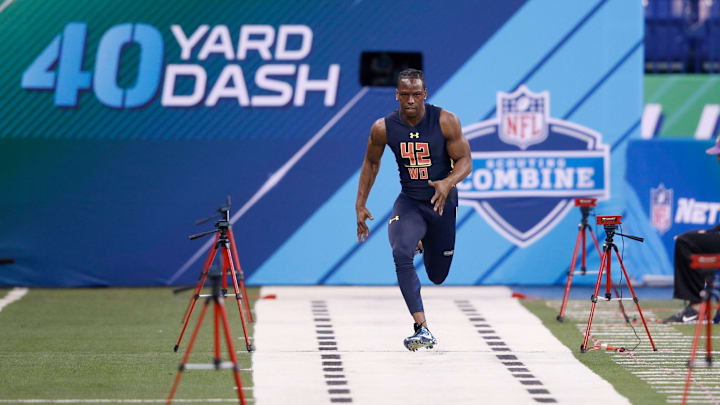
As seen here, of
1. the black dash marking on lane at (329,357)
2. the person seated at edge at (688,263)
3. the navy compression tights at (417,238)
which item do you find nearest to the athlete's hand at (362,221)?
the navy compression tights at (417,238)

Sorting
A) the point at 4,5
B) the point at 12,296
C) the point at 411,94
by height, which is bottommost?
the point at 12,296

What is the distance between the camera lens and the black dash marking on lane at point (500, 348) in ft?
23.0

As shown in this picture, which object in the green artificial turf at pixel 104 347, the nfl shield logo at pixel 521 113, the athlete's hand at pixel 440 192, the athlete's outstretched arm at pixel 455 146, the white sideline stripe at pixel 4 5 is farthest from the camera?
the nfl shield logo at pixel 521 113

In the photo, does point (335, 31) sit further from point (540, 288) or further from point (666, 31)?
point (666, 31)

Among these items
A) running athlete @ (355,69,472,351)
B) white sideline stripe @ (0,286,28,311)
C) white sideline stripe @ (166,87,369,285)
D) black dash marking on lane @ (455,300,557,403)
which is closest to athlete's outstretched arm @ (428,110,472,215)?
running athlete @ (355,69,472,351)

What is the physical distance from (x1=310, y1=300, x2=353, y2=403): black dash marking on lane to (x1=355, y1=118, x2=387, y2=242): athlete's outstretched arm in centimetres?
91

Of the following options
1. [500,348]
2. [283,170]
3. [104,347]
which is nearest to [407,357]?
[500,348]

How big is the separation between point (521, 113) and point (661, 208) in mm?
1825

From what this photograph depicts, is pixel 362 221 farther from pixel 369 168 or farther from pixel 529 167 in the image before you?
pixel 529 167

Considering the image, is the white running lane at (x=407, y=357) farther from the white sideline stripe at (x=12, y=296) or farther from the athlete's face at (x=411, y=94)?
the white sideline stripe at (x=12, y=296)

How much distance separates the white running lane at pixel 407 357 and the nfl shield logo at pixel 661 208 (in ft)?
6.67

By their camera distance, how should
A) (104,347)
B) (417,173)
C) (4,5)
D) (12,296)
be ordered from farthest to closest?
(4,5)
(12,296)
(104,347)
(417,173)

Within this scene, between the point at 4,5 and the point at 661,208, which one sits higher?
the point at 4,5

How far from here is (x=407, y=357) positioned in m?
8.07
